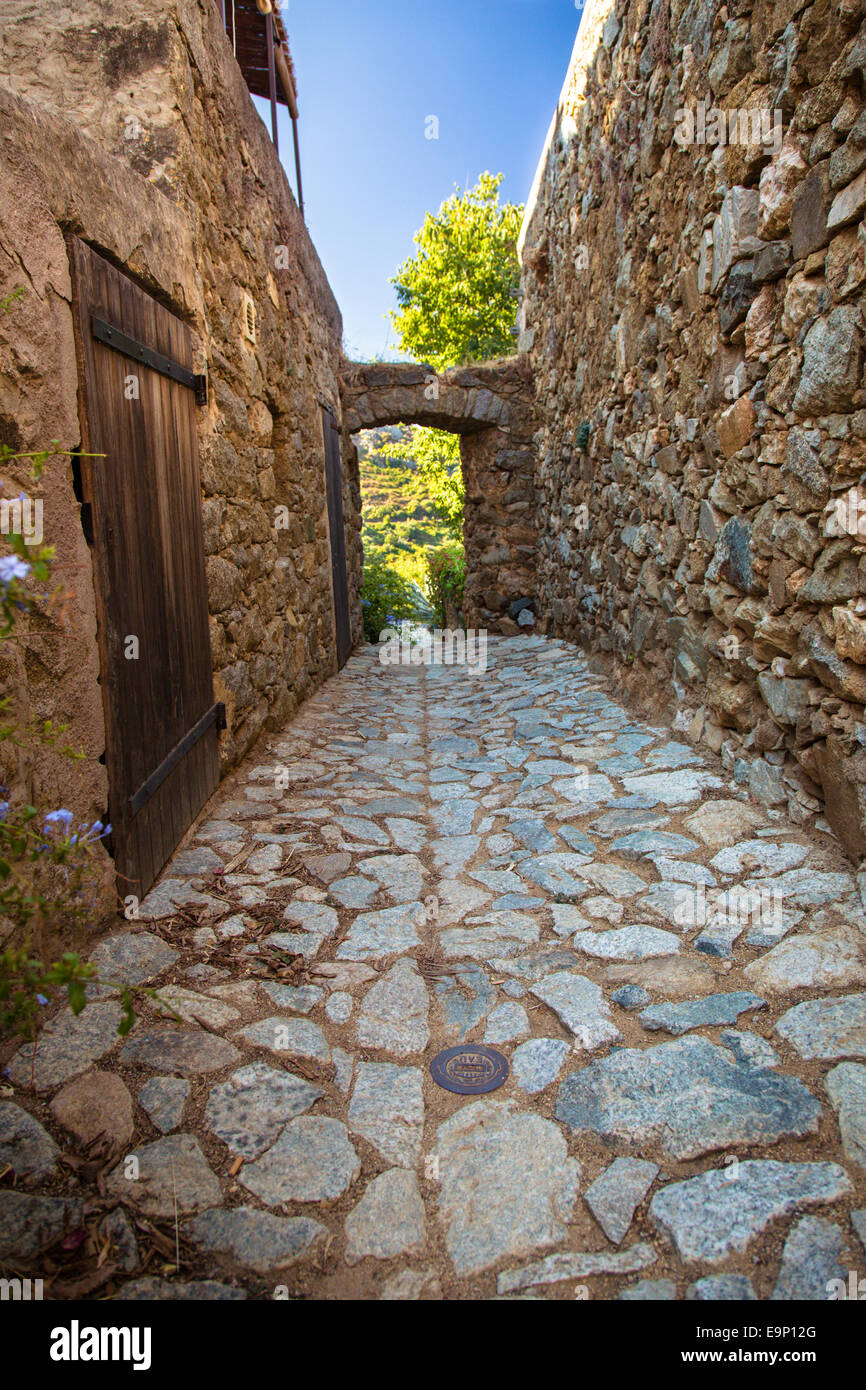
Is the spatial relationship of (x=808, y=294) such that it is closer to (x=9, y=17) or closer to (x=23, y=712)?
(x=23, y=712)

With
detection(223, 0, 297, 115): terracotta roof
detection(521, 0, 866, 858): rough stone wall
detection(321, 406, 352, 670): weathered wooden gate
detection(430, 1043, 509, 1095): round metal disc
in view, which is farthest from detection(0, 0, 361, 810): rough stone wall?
detection(521, 0, 866, 858): rough stone wall

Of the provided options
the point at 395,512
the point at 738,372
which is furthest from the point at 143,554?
the point at 395,512

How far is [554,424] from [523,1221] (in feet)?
24.0

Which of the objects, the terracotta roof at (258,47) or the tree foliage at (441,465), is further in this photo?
the tree foliage at (441,465)

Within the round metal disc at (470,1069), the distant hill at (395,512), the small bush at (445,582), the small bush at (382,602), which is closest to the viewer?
the round metal disc at (470,1069)

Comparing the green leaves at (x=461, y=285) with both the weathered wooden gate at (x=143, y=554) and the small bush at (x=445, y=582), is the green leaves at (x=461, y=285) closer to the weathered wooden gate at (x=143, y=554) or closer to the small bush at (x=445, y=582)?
the small bush at (x=445, y=582)

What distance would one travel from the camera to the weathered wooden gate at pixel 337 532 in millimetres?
7359

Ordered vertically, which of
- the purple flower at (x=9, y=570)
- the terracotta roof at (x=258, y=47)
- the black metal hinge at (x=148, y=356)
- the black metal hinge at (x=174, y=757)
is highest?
the terracotta roof at (x=258, y=47)

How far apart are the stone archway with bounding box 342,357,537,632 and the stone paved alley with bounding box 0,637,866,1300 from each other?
20.2 feet

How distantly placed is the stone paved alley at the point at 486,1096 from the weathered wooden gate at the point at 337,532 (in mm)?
4326

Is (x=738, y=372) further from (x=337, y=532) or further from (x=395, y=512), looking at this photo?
Result: (x=395, y=512)

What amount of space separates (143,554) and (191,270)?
1.45m

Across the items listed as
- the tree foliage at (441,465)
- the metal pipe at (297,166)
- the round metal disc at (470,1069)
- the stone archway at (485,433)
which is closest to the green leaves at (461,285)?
the tree foliage at (441,465)

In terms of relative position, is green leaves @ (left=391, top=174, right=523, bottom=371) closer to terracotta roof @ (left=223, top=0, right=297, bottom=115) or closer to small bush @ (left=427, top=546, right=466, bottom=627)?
small bush @ (left=427, top=546, right=466, bottom=627)
